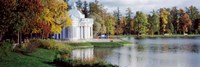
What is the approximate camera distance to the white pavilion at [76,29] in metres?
73.1

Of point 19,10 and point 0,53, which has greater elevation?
point 19,10

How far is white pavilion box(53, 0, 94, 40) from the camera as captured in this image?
7312 cm

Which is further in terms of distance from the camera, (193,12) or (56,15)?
(193,12)

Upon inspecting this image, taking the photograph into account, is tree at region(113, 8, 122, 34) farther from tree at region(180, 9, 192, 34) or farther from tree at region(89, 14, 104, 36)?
tree at region(89, 14, 104, 36)

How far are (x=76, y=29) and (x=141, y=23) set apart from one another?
5472 centimetres

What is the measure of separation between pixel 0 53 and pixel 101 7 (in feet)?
250

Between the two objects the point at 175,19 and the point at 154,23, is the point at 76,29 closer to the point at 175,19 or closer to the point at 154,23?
the point at 154,23

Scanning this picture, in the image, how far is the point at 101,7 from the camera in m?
101

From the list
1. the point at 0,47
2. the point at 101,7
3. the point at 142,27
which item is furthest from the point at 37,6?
the point at 142,27

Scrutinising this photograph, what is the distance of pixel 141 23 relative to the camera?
12588cm

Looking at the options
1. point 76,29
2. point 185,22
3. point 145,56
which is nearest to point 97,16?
point 76,29

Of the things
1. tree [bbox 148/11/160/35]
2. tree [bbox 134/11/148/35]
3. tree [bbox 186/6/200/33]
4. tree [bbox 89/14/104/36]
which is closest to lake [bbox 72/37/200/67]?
tree [bbox 89/14/104/36]

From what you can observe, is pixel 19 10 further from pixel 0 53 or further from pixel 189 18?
pixel 189 18

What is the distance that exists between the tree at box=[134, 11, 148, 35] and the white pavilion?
4905cm
